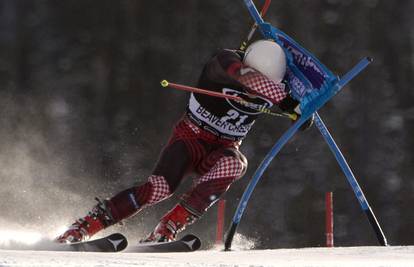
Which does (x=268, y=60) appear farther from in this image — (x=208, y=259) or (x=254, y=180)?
(x=208, y=259)

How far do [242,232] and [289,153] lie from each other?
1.12 meters

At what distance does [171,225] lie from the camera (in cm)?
374

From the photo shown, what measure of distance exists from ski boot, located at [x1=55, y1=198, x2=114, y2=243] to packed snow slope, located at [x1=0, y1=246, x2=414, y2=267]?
0.86 meters

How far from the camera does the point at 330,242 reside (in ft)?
15.5

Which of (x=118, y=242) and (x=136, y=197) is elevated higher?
(x=136, y=197)

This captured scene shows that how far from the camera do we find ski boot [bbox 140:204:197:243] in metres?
3.69

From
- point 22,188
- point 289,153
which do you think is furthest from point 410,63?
point 22,188

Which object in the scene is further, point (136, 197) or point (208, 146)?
point (208, 146)

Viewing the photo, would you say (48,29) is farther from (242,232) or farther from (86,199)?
(242,232)

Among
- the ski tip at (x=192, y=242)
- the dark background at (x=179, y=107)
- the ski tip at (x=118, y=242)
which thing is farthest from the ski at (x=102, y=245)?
the dark background at (x=179, y=107)

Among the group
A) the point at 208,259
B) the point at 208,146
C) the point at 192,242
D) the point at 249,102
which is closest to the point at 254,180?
the point at 208,146

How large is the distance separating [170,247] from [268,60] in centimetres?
110

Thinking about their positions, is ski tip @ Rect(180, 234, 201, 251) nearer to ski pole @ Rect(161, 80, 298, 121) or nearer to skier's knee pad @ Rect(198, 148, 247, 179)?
skier's knee pad @ Rect(198, 148, 247, 179)

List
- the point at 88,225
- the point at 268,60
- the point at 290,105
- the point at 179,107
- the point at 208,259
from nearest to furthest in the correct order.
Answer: the point at 208,259
the point at 88,225
the point at 290,105
the point at 268,60
the point at 179,107
